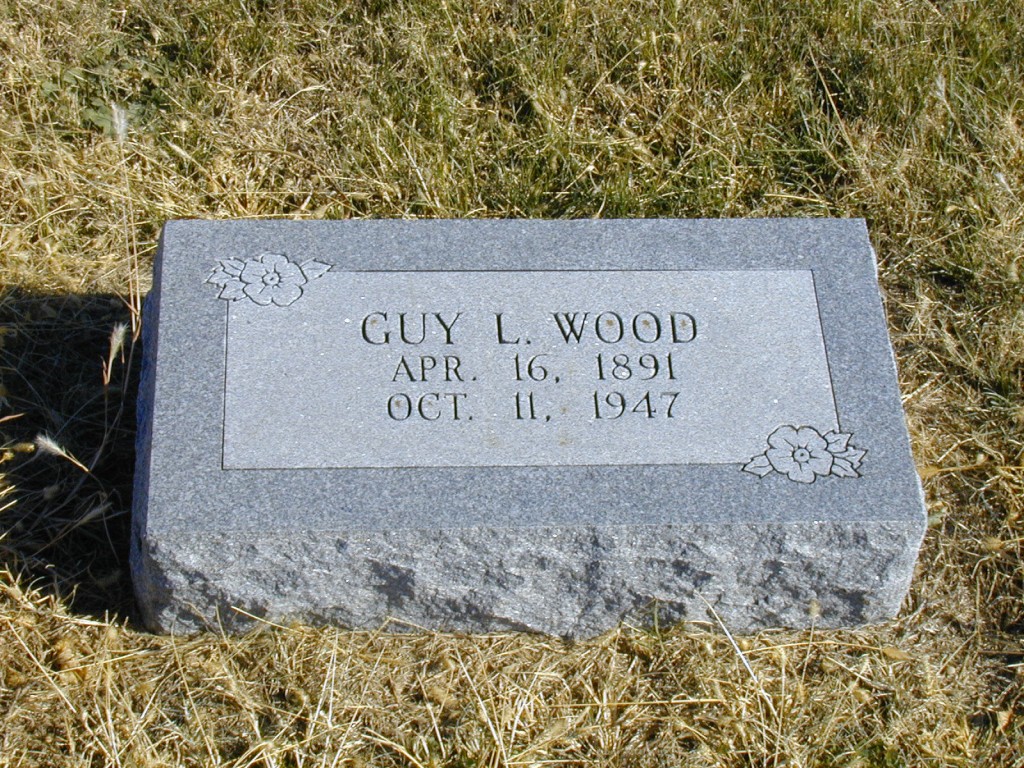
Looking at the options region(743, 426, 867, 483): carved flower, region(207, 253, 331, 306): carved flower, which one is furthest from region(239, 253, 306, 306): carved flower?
region(743, 426, 867, 483): carved flower

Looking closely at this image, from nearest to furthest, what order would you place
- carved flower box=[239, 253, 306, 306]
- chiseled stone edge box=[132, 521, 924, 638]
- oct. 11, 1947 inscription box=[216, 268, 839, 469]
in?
1. chiseled stone edge box=[132, 521, 924, 638]
2. oct. 11, 1947 inscription box=[216, 268, 839, 469]
3. carved flower box=[239, 253, 306, 306]

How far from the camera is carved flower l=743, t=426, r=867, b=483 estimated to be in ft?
8.97

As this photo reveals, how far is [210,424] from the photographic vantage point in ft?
8.95

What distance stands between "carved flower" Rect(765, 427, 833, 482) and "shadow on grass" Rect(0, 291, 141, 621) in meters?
1.59

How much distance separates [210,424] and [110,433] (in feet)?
2.38

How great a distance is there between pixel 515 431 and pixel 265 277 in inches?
29.0

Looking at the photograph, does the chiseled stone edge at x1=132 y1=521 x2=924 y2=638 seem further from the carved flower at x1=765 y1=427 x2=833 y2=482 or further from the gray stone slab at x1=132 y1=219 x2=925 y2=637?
the carved flower at x1=765 y1=427 x2=833 y2=482

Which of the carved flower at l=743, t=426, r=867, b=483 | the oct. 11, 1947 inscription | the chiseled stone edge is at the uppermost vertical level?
the oct. 11, 1947 inscription

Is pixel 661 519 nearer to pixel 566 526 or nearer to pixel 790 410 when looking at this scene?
pixel 566 526

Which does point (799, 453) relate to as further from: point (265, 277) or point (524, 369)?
point (265, 277)

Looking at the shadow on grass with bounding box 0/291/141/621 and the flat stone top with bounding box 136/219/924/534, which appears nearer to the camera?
the flat stone top with bounding box 136/219/924/534

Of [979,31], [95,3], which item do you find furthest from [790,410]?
[95,3]

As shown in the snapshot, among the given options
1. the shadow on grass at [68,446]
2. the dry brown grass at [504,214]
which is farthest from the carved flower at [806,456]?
the shadow on grass at [68,446]

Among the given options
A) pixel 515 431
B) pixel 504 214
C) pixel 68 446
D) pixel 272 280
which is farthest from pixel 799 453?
pixel 68 446
